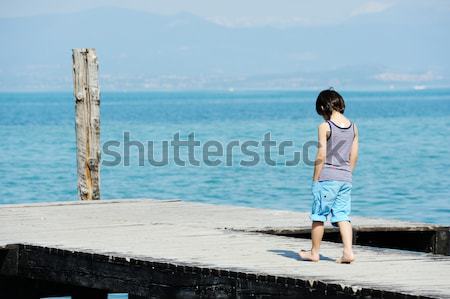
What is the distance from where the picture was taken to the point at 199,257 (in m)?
9.55

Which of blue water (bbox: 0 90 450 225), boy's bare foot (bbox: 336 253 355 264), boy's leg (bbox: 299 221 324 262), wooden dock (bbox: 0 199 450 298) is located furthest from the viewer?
blue water (bbox: 0 90 450 225)

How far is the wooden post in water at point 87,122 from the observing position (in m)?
15.9

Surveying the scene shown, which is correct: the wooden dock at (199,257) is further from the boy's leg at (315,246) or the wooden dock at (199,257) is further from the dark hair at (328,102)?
the dark hair at (328,102)

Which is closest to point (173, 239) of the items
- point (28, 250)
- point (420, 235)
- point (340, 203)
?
point (28, 250)

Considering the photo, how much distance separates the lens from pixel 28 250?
10.4 meters

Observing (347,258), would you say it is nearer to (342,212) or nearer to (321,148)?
(342,212)

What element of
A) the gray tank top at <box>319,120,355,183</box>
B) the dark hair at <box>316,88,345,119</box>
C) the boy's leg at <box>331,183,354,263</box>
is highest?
the dark hair at <box>316,88,345,119</box>

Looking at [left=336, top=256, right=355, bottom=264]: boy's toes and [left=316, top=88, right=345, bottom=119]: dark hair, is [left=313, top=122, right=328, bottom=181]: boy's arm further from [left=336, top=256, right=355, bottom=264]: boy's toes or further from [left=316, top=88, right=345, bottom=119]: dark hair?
[left=336, top=256, right=355, bottom=264]: boy's toes

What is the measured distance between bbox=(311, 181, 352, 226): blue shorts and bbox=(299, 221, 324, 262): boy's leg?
5.3 inches

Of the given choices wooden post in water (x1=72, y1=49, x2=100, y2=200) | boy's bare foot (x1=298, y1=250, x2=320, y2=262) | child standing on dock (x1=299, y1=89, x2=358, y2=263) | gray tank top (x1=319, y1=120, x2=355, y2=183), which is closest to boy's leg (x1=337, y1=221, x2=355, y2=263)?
child standing on dock (x1=299, y1=89, x2=358, y2=263)

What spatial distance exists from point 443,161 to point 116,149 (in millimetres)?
13826

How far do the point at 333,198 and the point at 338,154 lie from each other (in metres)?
0.33

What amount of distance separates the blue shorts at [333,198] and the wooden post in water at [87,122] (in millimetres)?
7004

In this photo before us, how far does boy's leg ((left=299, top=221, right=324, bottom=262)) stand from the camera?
9.32m
